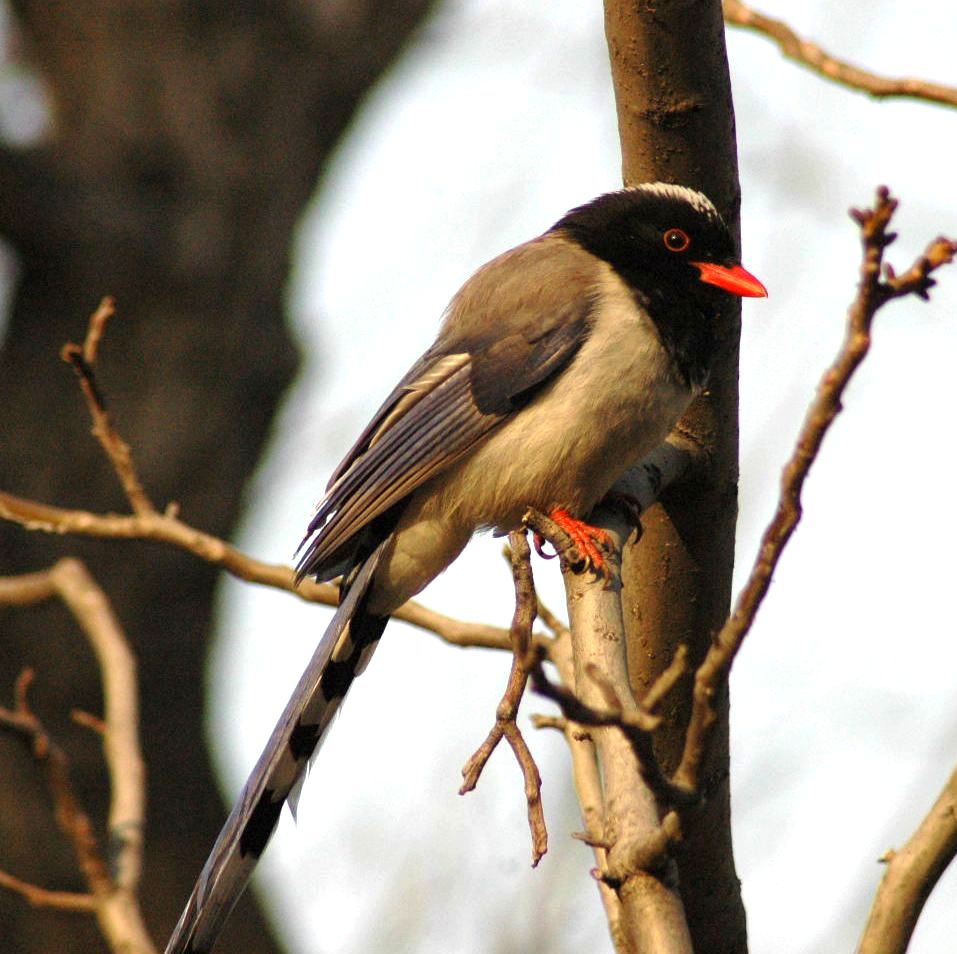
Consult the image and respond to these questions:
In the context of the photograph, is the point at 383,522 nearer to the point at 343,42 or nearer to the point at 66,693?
the point at 66,693

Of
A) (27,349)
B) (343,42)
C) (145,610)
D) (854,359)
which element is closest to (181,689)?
(145,610)

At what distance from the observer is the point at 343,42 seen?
9797mm

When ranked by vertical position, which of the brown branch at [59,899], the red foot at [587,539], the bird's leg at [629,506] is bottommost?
the brown branch at [59,899]

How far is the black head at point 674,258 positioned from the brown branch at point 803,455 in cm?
219

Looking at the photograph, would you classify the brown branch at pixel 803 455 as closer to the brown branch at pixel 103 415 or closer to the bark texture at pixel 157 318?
the brown branch at pixel 103 415

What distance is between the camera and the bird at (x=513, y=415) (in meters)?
4.71

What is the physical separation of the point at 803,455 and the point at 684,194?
2.29 m

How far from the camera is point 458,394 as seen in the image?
5145mm

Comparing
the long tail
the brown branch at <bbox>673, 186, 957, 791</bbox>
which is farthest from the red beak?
the brown branch at <bbox>673, 186, 957, 791</bbox>

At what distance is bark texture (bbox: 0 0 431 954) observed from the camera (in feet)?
29.0

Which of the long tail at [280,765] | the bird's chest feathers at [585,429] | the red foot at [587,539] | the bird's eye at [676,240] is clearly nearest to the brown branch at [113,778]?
the long tail at [280,765]

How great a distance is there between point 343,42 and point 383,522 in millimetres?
5522

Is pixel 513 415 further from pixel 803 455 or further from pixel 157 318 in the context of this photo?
pixel 157 318

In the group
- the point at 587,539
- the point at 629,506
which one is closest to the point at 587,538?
the point at 587,539
